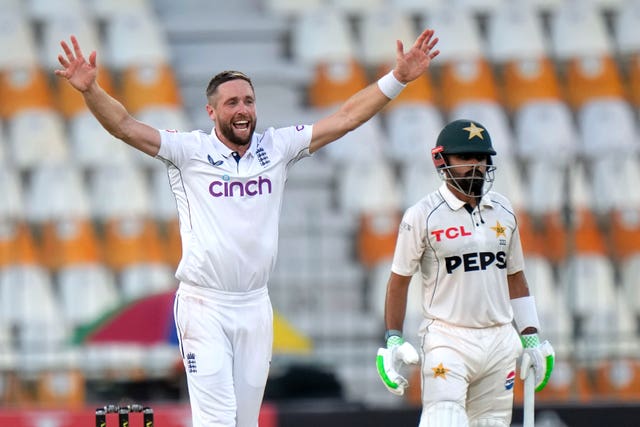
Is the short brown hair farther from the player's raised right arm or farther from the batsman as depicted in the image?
the batsman

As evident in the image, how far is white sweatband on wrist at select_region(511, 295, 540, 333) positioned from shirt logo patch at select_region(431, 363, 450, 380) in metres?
0.55

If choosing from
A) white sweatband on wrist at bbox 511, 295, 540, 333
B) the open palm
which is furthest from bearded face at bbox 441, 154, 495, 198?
the open palm

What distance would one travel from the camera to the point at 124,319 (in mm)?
10391

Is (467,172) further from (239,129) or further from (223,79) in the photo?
(223,79)

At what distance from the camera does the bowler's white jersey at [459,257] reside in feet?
21.2

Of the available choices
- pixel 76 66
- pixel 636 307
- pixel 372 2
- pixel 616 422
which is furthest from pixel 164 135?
pixel 372 2

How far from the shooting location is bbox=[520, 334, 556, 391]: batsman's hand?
658cm

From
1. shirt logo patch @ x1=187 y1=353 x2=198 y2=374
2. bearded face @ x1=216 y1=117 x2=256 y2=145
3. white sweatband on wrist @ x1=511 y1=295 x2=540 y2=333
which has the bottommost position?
shirt logo patch @ x1=187 y1=353 x2=198 y2=374

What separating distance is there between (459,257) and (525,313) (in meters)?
0.54

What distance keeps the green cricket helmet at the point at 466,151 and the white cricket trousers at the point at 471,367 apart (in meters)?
0.66

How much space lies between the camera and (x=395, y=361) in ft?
21.4

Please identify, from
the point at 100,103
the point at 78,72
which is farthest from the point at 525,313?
the point at 78,72

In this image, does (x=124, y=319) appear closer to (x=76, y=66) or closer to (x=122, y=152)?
(x=122, y=152)

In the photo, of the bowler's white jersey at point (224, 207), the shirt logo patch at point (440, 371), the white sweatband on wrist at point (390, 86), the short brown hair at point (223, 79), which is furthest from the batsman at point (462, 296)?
the short brown hair at point (223, 79)
